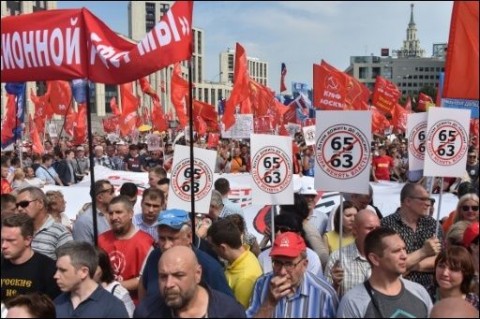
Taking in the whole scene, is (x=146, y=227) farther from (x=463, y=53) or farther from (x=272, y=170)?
(x=463, y=53)

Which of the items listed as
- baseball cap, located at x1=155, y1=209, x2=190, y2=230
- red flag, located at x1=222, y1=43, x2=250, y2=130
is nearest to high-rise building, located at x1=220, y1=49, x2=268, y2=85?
red flag, located at x1=222, y1=43, x2=250, y2=130

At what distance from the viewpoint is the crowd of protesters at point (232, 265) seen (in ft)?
11.1

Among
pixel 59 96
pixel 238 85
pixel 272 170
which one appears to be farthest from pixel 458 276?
pixel 59 96

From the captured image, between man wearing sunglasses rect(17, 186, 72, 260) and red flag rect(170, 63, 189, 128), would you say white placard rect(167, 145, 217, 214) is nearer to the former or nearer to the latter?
man wearing sunglasses rect(17, 186, 72, 260)

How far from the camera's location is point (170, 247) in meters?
4.12

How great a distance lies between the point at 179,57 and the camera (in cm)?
500

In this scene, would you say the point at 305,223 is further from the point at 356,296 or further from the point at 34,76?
the point at 34,76

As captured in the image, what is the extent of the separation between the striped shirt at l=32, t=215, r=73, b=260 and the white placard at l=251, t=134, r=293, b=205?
1.74 meters

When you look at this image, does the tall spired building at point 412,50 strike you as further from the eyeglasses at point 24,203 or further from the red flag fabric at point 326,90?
the eyeglasses at point 24,203

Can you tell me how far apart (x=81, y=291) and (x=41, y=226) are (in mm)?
1655

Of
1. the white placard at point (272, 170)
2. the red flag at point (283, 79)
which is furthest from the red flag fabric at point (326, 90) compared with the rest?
the red flag at point (283, 79)

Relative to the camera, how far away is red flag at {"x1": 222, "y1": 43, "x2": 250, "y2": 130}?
14.7 metres

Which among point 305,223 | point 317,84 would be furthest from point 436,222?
point 317,84

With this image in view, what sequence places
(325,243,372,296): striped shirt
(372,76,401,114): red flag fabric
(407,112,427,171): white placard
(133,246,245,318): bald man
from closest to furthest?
1. (133,246,245,318): bald man
2. (325,243,372,296): striped shirt
3. (407,112,427,171): white placard
4. (372,76,401,114): red flag fabric
